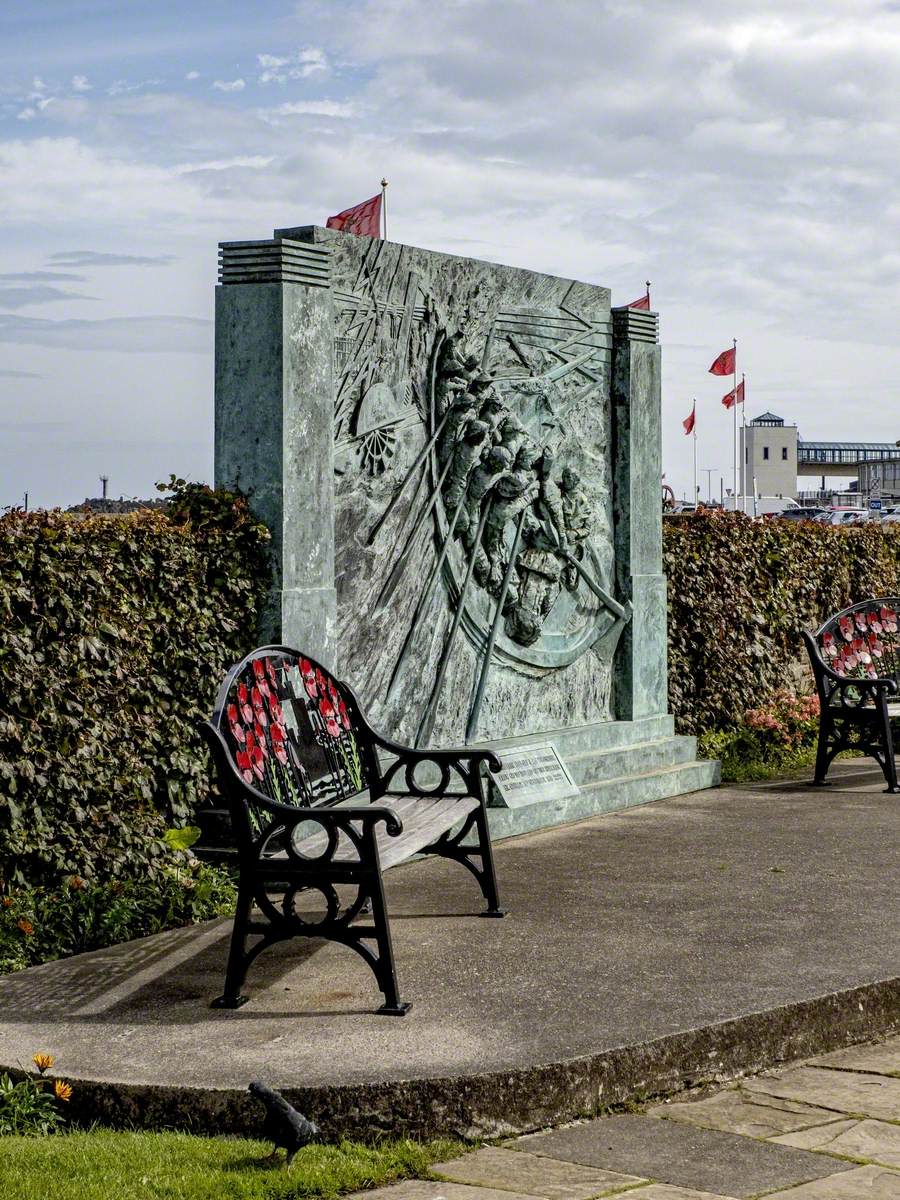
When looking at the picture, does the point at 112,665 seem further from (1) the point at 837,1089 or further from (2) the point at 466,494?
(1) the point at 837,1089

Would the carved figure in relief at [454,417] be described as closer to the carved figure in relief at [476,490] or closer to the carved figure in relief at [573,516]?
the carved figure in relief at [476,490]

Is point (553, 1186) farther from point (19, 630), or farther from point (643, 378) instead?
point (643, 378)

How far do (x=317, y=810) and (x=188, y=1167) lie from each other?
1240 mm

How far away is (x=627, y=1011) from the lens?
4637 millimetres

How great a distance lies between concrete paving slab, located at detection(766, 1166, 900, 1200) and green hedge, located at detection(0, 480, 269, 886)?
319 cm

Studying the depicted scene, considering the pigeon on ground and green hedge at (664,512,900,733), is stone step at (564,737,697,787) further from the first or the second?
the pigeon on ground

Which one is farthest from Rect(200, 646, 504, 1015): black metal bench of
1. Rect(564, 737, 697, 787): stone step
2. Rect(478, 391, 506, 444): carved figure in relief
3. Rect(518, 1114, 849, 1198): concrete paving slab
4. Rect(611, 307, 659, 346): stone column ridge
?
Rect(611, 307, 659, 346): stone column ridge

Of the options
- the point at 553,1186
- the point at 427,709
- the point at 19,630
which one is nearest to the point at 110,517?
the point at 19,630

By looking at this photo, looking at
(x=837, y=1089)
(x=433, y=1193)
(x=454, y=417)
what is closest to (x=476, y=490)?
(x=454, y=417)

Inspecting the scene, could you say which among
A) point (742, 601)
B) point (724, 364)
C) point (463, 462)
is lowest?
point (742, 601)

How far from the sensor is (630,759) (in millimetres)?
9141

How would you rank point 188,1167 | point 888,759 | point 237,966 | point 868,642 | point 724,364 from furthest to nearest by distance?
point 724,364
point 868,642
point 888,759
point 237,966
point 188,1167

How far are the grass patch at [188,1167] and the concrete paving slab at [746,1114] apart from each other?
68cm

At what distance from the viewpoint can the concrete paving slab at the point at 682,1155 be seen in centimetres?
367
